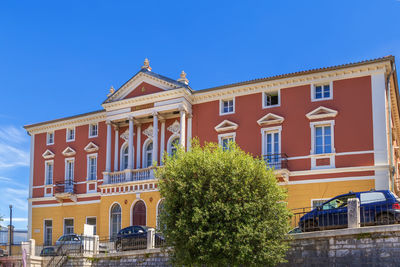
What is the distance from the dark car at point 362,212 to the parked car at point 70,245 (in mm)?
12288

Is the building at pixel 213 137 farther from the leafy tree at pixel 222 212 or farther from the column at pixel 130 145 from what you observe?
the leafy tree at pixel 222 212

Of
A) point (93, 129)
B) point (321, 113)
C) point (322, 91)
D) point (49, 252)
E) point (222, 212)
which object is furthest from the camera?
point (93, 129)

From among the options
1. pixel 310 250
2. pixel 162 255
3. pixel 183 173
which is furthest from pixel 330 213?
pixel 162 255

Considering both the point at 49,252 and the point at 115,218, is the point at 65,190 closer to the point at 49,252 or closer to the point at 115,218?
the point at 115,218

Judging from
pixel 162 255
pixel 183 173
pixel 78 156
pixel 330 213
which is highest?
pixel 78 156

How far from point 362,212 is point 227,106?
46.7ft

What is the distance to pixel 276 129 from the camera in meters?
30.8

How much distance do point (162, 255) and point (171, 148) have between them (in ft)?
37.4

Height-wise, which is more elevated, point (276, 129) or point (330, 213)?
point (276, 129)

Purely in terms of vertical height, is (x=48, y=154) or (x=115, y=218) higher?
(x=48, y=154)

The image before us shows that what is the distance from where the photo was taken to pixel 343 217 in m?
20.8

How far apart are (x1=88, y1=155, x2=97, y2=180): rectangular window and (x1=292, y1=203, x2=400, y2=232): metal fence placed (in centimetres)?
1938

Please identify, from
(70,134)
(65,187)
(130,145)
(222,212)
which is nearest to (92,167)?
(65,187)

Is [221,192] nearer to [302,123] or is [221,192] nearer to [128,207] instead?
[302,123]
